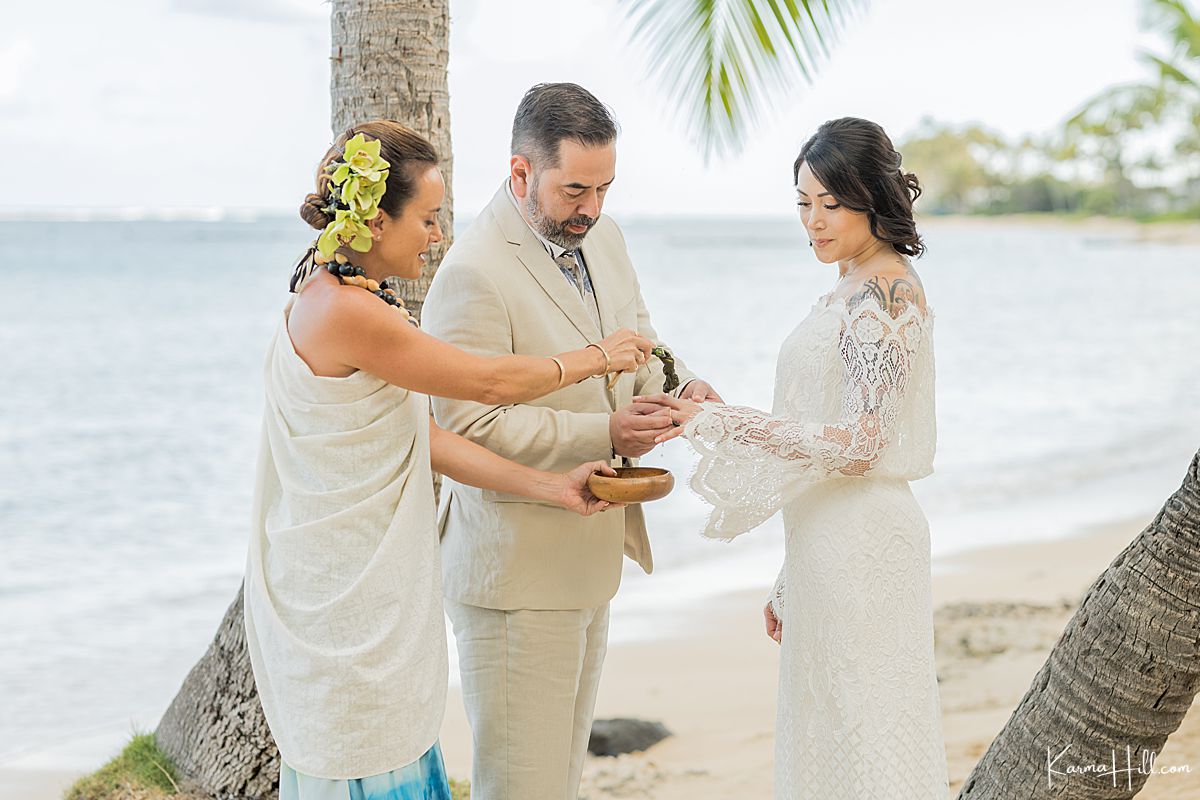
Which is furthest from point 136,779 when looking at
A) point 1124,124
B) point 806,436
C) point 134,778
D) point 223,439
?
point 1124,124

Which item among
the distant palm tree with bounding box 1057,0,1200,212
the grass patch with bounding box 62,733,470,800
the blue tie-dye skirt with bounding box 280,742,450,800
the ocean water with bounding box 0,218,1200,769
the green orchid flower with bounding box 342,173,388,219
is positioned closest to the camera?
the green orchid flower with bounding box 342,173,388,219

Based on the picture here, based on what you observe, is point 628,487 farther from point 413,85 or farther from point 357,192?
point 413,85

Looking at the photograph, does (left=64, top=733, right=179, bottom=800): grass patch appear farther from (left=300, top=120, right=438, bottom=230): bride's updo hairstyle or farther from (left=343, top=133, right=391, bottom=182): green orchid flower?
(left=343, top=133, right=391, bottom=182): green orchid flower

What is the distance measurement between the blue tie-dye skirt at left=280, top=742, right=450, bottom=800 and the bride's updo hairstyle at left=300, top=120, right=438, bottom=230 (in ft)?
4.08

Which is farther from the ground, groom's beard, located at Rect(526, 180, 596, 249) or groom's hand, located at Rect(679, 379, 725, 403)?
groom's beard, located at Rect(526, 180, 596, 249)

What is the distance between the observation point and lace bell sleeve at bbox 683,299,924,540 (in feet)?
9.51

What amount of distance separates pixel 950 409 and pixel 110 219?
262 feet

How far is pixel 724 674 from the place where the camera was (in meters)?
7.36

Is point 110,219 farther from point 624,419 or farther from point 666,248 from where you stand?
point 624,419

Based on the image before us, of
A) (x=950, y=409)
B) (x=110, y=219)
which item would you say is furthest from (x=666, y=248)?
(x=950, y=409)

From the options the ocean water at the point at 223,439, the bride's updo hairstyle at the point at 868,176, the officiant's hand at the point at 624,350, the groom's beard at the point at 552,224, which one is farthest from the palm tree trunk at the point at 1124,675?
the ocean water at the point at 223,439

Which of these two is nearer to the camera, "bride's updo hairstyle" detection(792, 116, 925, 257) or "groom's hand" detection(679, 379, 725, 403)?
"bride's updo hairstyle" detection(792, 116, 925, 257)

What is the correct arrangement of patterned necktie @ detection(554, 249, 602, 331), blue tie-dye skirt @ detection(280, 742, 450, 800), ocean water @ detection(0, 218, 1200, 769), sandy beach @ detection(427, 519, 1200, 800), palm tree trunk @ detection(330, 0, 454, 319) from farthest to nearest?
ocean water @ detection(0, 218, 1200, 769), sandy beach @ detection(427, 519, 1200, 800), palm tree trunk @ detection(330, 0, 454, 319), patterned necktie @ detection(554, 249, 602, 331), blue tie-dye skirt @ detection(280, 742, 450, 800)

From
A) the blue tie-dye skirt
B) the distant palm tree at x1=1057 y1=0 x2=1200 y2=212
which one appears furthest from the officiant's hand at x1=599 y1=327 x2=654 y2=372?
the distant palm tree at x1=1057 y1=0 x2=1200 y2=212
